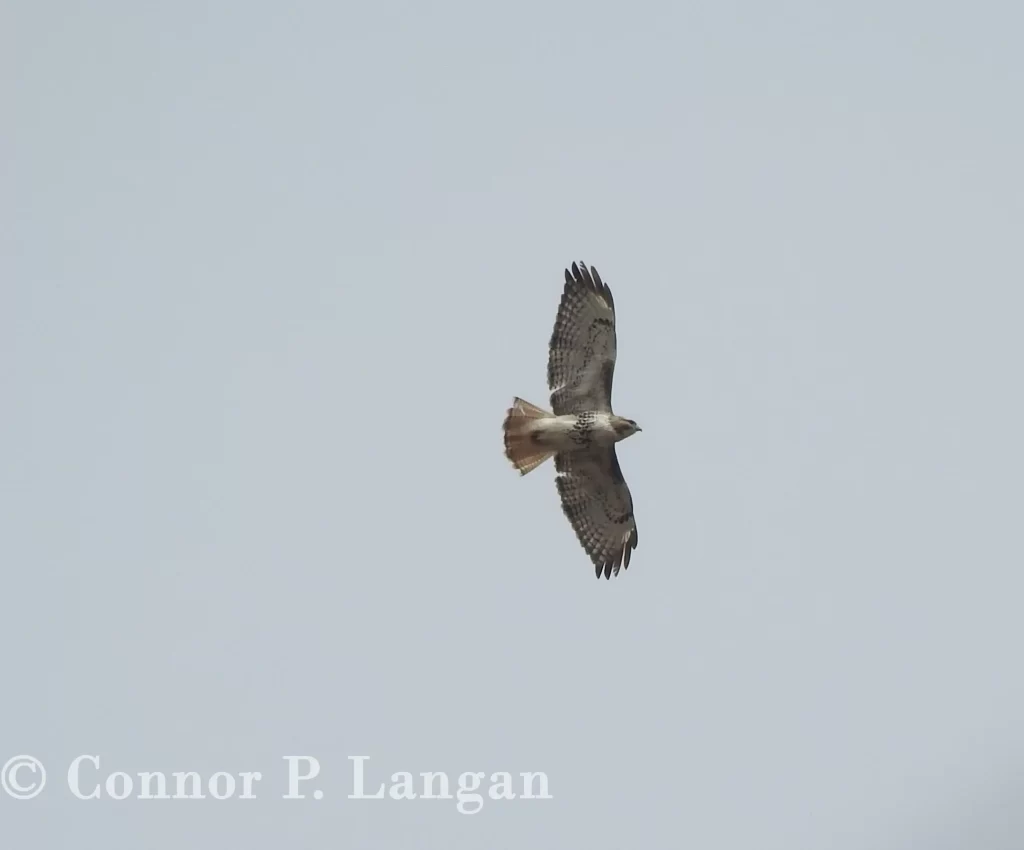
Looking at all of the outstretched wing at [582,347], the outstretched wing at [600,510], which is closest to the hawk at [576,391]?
the outstretched wing at [582,347]

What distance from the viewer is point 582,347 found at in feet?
60.6

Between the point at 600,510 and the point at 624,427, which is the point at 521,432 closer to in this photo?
the point at 624,427

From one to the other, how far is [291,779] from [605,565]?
9512mm

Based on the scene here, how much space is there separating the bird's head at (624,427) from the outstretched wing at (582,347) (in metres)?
0.27

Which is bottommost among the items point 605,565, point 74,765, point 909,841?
point 605,565

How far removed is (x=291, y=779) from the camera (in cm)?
2670

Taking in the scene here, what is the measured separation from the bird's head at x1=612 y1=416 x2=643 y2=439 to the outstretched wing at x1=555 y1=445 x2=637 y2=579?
0.91m

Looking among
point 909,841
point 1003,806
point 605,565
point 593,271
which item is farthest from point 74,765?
point 1003,806

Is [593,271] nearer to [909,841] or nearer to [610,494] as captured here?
[610,494]

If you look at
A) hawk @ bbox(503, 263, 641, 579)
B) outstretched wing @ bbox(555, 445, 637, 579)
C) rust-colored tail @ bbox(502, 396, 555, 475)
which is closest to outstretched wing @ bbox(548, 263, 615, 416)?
hawk @ bbox(503, 263, 641, 579)

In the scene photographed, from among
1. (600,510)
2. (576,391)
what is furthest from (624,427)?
(600,510)

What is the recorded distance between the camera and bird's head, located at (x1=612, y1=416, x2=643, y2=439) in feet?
60.4

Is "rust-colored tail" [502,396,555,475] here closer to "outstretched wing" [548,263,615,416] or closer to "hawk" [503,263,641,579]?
"hawk" [503,263,641,579]

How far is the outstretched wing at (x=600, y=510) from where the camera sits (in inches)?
763
